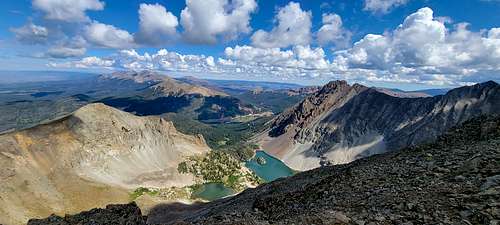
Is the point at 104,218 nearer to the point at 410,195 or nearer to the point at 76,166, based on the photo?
the point at 410,195

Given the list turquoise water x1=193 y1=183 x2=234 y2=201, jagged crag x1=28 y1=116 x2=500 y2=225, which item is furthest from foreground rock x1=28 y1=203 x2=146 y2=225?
turquoise water x1=193 y1=183 x2=234 y2=201

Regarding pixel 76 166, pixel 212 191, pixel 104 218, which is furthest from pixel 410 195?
pixel 212 191

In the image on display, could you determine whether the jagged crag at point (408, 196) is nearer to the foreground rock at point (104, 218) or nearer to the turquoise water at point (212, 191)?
the foreground rock at point (104, 218)

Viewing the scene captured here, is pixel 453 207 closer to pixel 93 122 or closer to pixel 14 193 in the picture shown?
pixel 14 193

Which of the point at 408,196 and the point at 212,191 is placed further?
the point at 212,191

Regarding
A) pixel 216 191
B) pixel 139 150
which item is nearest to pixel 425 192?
pixel 216 191

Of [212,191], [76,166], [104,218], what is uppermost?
[104,218]
